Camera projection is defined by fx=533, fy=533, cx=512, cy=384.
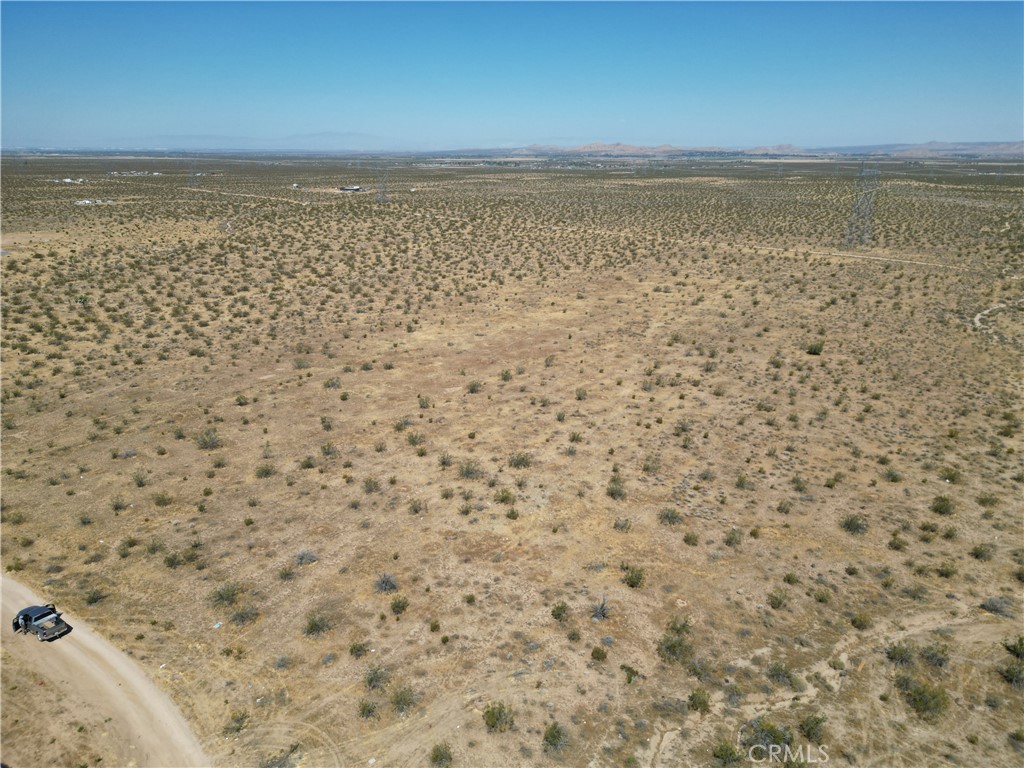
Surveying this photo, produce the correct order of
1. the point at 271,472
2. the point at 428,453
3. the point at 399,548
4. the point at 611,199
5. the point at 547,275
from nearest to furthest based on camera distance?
the point at 399,548 < the point at 271,472 < the point at 428,453 < the point at 547,275 < the point at 611,199

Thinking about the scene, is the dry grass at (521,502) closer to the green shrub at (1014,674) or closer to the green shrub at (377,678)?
the green shrub at (377,678)

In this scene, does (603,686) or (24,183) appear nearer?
(603,686)

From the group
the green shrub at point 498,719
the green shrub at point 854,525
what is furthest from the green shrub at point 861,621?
the green shrub at point 498,719

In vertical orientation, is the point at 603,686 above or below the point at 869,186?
below

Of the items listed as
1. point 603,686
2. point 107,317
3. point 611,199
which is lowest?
A: point 603,686

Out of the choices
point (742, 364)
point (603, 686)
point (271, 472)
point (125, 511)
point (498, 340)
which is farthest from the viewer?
point (498, 340)

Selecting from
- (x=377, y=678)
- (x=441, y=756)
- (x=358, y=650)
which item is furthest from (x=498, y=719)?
(x=358, y=650)

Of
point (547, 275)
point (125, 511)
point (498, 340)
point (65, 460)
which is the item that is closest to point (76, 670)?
point (125, 511)

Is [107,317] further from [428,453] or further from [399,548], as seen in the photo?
[399,548]
